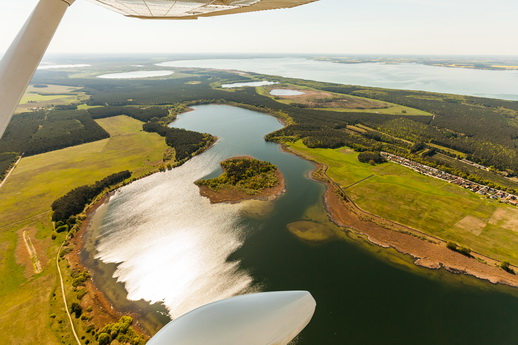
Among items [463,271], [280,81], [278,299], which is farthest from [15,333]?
[280,81]

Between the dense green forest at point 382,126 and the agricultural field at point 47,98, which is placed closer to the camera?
the dense green forest at point 382,126

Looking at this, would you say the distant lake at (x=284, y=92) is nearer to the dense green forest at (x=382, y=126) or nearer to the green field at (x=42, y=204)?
the dense green forest at (x=382, y=126)

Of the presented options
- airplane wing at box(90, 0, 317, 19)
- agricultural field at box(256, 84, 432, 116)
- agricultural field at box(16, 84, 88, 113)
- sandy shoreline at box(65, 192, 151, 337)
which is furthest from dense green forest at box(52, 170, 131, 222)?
agricultural field at box(16, 84, 88, 113)

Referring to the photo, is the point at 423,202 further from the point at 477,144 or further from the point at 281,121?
the point at 281,121

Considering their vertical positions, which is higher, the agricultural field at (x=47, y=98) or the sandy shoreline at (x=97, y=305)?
the agricultural field at (x=47, y=98)

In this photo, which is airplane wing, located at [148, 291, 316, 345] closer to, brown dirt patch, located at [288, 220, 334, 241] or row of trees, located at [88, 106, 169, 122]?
brown dirt patch, located at [288, 220, 334, 241]

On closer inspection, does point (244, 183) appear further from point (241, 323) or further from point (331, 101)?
point (331, 101)

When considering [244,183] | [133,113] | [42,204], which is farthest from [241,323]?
[133,113]

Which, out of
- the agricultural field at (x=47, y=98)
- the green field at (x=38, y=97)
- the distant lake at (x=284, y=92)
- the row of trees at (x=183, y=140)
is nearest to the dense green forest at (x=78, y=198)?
the row of trees at (x=183, y=140)
